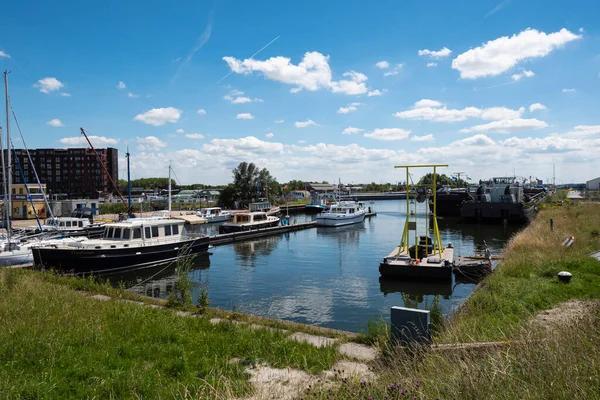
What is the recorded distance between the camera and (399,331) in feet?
25.4

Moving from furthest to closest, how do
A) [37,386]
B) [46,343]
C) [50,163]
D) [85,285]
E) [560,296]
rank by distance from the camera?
[50,163] → [85,285] → [560,296] → [46,343] → [37,386]

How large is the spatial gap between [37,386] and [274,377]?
3.56 metres

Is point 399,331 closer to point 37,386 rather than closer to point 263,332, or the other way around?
point 263,332

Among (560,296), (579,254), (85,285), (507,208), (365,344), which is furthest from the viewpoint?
(507,208)

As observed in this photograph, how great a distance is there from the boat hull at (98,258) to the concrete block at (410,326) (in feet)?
58.5

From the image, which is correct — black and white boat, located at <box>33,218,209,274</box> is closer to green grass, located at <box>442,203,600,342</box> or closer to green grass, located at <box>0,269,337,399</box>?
green grass, located at <box>0,269,337,399</box>

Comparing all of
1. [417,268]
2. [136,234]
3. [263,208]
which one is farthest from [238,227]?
[263,208]

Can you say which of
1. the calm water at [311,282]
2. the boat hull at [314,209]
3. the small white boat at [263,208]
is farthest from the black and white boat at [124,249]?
the boat hull at [314,209]

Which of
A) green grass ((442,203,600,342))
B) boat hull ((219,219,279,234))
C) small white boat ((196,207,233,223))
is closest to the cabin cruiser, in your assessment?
boat hull ((219,219,279,234))

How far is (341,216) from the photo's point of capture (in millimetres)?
57594

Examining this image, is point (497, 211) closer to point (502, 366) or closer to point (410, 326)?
point (410, 326)

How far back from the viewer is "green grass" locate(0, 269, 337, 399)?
20.4ft

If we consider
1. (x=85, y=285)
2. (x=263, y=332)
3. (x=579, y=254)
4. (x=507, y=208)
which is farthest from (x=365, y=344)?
(x=507, y=208)

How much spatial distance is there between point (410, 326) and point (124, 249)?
921 inches
